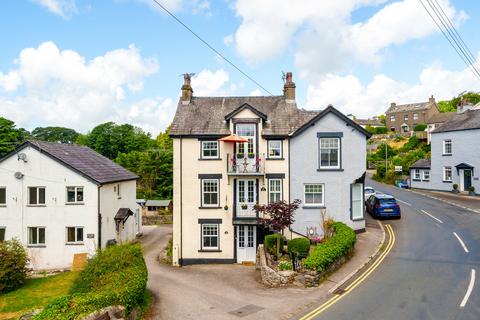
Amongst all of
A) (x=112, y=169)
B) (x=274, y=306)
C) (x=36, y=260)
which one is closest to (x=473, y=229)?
(x=274, y=306)

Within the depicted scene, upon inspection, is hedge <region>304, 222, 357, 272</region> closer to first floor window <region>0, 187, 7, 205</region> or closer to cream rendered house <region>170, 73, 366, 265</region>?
cream rendered house <region>170, 73, 366, 265</region>

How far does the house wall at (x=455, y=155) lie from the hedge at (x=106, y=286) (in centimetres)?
3791

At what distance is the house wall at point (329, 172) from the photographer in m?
24.3

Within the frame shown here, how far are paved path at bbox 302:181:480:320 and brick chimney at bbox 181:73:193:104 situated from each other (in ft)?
57.5

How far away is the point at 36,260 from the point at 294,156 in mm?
20456

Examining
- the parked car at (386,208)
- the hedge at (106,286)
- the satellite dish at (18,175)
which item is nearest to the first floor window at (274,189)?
the parked car at (386,208)

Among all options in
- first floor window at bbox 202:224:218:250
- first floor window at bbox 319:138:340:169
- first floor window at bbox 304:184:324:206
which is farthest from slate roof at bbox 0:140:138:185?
first floor window at bbox 319:138:340:169

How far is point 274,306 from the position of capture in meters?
15.0

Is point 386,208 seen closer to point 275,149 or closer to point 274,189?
point 274,189

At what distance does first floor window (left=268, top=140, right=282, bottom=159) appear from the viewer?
25.1 m

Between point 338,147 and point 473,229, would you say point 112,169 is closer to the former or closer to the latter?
point 338,147

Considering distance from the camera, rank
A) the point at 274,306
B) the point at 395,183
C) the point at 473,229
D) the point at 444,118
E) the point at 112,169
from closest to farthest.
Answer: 1. the point at 274,306
2. the point at 473,229
3. the point at 112,169
4. the point at 395,183
5. the point at 444,118

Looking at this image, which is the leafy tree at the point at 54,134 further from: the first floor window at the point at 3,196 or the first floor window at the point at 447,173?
the first floor window at the point at 447,173

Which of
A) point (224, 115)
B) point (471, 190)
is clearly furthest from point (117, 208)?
point (471, 190)
